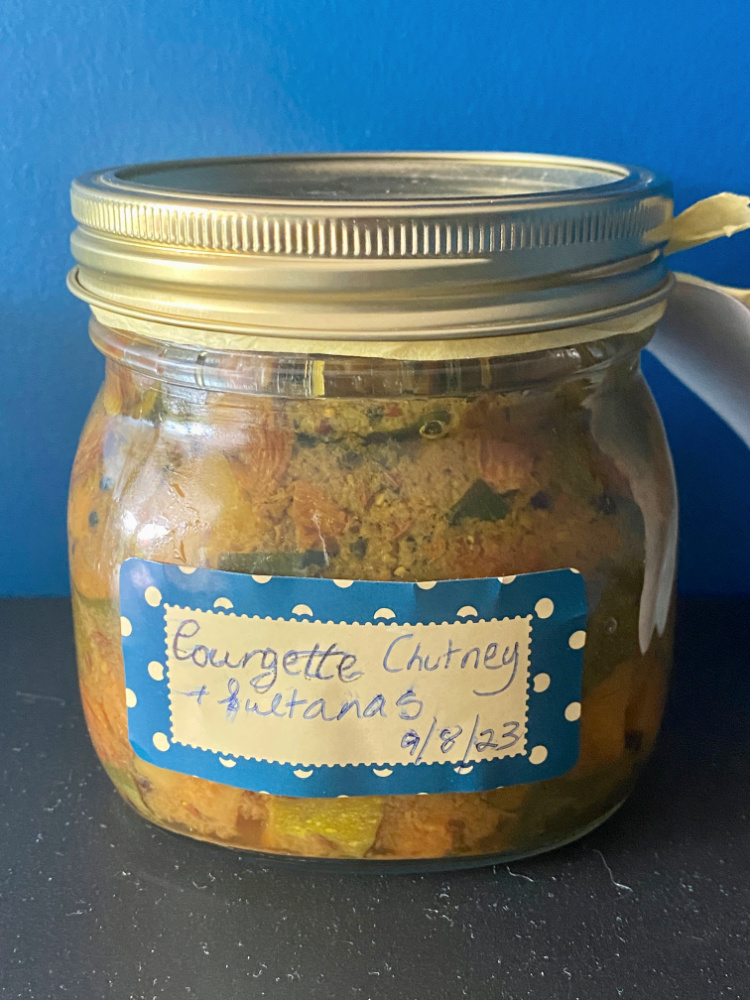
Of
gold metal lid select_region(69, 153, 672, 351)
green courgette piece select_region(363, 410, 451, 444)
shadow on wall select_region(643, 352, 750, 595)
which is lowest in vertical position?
shadow on wall select_region(643, 352, 750, 595)

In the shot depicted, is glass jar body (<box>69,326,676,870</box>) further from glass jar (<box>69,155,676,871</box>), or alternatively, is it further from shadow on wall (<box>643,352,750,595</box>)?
shadow on wall (<box>643,352,750,595</box>)

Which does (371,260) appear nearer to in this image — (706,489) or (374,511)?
(374,511)


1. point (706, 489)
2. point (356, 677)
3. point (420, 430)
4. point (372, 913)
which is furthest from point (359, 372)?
point (706, 489)

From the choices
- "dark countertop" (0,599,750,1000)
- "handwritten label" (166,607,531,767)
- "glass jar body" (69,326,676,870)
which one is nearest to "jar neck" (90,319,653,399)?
"glass jar body" (69,326,676,870)

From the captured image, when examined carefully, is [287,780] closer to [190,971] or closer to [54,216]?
[190,971]

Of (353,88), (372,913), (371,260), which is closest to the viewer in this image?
(371,260)
